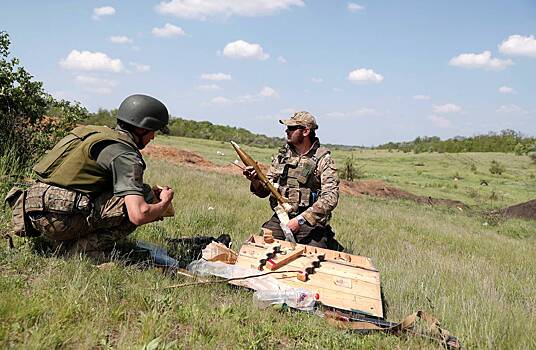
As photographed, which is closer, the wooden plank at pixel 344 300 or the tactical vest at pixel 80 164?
the tactical vest at pixel 80 164

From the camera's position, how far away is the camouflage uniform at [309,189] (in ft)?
17.0

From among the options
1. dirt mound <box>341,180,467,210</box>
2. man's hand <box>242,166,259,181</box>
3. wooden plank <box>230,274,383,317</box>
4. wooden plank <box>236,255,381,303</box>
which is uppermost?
man's hand <box>242,166,259,181</box>

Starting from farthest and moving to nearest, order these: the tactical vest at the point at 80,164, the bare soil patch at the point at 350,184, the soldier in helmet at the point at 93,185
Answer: the bare soil patch at the point at 350,184
the tactical vest at the point at 80,164
the soldier in helmet at the point at 93,185

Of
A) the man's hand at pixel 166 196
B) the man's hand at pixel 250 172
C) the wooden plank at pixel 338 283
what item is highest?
the man's hand at pixel 250 172

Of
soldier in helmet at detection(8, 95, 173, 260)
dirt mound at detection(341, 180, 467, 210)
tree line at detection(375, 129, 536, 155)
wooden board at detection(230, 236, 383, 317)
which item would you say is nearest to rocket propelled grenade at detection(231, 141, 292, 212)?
wooden board at detection(230, 236, 383, 317)

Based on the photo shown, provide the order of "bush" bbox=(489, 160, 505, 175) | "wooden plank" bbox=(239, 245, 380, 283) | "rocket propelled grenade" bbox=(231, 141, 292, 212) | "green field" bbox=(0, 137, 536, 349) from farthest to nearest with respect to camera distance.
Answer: "bush" bbox=(489, 160, 505, 175)
"rocket propelled grenade" bbox=(231, 141, 292, 212)
"wooden plank" bbox=(239, 245, 380, 283)
"green field" bbox=(0, 137, 536, 349)

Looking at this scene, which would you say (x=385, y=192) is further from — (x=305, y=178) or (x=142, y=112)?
(x=142, y=112)

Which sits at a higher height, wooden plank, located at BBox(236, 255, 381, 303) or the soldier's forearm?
the soldier's forearm

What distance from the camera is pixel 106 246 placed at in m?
3.97

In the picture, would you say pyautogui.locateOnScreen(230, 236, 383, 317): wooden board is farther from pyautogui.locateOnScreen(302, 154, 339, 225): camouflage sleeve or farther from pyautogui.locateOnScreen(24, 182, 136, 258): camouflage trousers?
pyautogui.locateOnScreen(24, 182, 136, 258): camouflage trousers

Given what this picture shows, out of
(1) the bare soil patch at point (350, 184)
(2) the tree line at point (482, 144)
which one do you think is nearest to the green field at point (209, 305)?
(1) the bare soil patch at point (350, 184)

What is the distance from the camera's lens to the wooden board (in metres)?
3.77

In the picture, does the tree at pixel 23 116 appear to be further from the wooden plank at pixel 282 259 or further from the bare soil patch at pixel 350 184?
the bare soil patch at pixel 350 184

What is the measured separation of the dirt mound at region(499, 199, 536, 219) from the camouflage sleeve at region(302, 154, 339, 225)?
15.4 m
